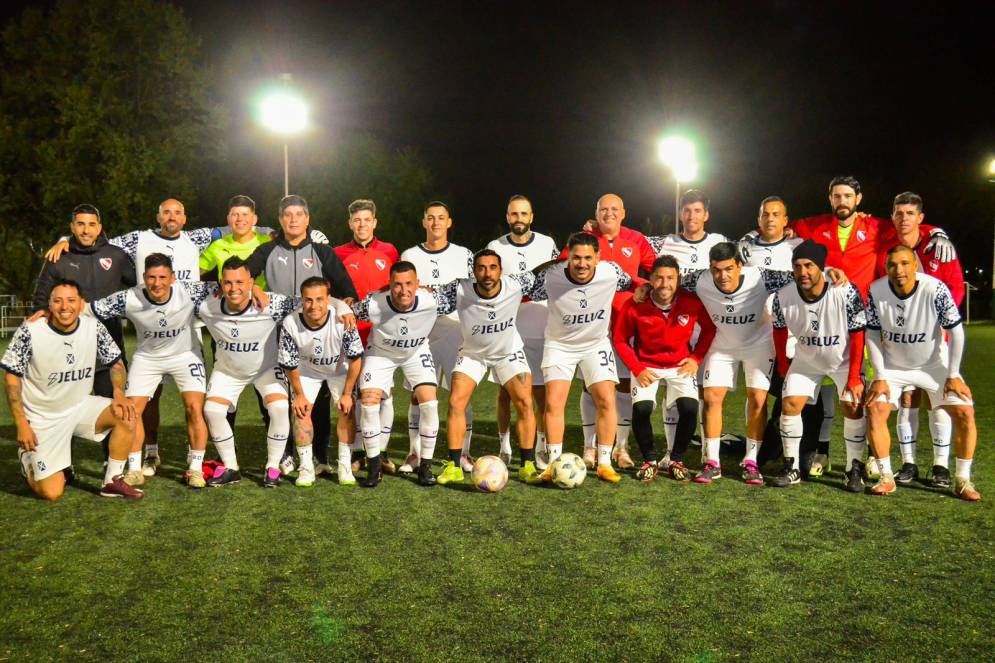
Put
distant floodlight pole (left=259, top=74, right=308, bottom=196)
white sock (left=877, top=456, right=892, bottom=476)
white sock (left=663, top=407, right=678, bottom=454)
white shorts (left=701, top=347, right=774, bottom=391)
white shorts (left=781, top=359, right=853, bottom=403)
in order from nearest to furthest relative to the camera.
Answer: white sock (left=877, top=456, right=892, bottom=476) < white shorts (left=781, top=359, right=853, bottom=403) < white shorts (left=701, top=347, right=774, bottom=391) < white sock (left=663, top=407, right=678, bottom=454) < distant floodlight pole (left=259, top=74, right=308, bottom=196)

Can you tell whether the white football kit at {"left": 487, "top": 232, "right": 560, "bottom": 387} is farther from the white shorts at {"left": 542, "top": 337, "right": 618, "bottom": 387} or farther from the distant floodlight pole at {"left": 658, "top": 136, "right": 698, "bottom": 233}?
the distant floodlight pole at {"left": 658, "top": 136, "right": 698, "bottom": 233}

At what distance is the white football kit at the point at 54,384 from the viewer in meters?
6.04

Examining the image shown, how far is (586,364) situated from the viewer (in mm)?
6812

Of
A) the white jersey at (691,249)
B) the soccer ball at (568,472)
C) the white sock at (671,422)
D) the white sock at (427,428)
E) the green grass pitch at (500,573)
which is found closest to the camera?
the green grass pitch at (500,573)

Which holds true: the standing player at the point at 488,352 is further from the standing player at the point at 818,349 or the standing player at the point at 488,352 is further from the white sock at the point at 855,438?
the white sock at the point at 855,438

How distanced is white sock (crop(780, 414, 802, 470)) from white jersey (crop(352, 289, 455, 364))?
2.75m

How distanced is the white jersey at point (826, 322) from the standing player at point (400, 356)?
2.71 metres

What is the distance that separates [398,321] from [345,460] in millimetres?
1163

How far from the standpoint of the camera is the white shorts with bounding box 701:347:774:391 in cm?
670

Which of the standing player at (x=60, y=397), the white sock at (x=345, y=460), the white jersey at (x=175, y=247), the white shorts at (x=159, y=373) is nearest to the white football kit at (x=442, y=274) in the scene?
the white sock at (x=345, y=460)

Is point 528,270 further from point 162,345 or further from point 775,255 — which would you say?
point 162,345

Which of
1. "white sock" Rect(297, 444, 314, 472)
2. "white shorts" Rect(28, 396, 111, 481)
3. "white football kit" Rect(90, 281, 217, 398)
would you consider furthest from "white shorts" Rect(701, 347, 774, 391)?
"white shorts" Rect(28, 396, 111, 481)

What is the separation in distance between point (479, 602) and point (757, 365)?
363 centimetres

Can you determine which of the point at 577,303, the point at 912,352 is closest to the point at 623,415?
the point at 577,303
